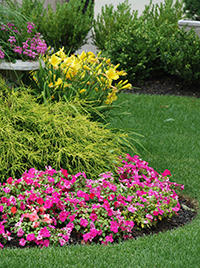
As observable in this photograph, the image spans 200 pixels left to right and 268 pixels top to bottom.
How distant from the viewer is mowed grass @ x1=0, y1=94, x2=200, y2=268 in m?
2.47

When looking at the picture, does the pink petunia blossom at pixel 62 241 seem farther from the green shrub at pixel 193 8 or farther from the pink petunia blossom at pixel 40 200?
the green shrub at pixel 193 8

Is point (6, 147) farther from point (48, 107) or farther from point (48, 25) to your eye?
point (48, 25)

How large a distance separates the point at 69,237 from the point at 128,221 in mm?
469

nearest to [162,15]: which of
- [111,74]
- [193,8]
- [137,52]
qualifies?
[193,8]

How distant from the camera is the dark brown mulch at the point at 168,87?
25.9ft

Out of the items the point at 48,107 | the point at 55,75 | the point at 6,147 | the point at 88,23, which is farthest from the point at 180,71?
the point at 6,147

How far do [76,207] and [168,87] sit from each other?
5671mm

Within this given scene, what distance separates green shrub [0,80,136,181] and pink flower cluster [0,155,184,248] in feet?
0.47

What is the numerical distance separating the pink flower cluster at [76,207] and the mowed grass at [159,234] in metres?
0.14

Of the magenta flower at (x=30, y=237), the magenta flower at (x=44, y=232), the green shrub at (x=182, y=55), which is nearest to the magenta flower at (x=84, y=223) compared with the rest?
the magenta flower at (x=44, y=232)

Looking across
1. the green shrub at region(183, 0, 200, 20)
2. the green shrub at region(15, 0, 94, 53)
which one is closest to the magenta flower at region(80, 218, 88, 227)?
the green shrub at region(15, 0, 94, 53)

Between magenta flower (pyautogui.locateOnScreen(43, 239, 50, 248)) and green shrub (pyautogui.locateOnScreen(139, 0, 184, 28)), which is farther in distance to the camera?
green shrub (pyautogui.locateOnScreen(139, 0, 184, 28))

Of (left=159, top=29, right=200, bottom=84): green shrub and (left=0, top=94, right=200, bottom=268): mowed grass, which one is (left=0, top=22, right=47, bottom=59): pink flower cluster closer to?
(left=0, top=94, right=200, bottom=268): mowed grass

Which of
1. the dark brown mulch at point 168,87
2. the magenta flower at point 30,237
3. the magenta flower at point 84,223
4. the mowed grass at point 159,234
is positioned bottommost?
the dark brown mulch at point 168,87
